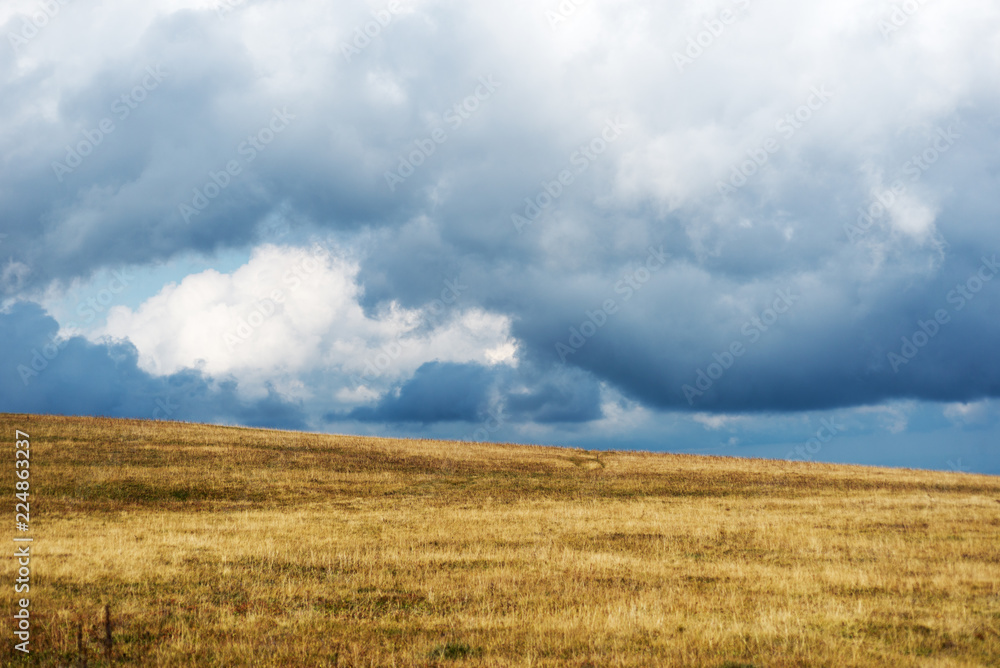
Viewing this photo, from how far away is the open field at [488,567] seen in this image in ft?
41.4

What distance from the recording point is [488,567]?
68.7 feet

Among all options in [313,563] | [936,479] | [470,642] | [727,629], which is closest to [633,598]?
[727,629]

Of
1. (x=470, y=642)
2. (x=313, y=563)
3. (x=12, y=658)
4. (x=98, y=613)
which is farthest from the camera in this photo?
(x=313, y=563)

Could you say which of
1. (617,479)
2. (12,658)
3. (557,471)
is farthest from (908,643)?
(557,471)

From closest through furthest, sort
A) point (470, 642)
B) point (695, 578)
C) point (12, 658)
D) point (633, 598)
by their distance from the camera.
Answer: point (12, 658) → point (470, 642) → point (633, 598) → point (695, 578)

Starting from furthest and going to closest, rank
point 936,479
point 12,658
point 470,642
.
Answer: point 936,479 < point 470,642 < point 12,658

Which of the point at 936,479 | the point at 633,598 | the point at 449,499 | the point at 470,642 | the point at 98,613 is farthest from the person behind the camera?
the point at 936,479

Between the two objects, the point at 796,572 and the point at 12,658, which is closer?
the point at 12,658

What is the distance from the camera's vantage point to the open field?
1262cm

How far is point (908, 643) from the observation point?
12875mm

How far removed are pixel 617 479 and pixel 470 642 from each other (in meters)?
39.8

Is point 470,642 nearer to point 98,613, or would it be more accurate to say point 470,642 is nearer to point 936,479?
point 98,613

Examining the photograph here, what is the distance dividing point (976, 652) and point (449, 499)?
30998 millimetres

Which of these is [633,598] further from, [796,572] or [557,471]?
[557,471]
